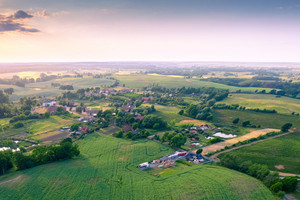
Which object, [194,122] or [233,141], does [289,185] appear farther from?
[194,122]

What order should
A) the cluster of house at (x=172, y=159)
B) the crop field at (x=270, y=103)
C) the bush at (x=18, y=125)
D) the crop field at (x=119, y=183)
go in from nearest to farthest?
the crop field at (x=119, y=183), the cluster of house at (x=172, y=159), the bush at (x=18, y=125), the crop field at (x=270, y=103)

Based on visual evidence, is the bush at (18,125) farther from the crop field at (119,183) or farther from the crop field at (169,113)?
the crop field at (169,113)

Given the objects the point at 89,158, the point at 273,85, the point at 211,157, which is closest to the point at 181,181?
the point at 211,157

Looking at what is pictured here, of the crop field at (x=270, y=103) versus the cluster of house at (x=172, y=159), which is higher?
the crop field at (x=270, y=103)

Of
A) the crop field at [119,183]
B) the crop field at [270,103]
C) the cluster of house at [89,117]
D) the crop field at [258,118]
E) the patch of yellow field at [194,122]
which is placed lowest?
the crop field at [119,183]

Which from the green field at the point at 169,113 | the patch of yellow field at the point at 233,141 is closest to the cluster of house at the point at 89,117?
the green field at the point at 169,113

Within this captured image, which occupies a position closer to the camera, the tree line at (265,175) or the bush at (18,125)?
the tree line at (265,175)

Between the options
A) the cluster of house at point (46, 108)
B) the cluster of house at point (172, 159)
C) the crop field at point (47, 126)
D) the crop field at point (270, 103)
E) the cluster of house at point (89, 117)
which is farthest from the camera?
the crop field at point (270, 103)

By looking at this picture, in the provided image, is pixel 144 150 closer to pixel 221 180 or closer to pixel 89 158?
pixel 89 158

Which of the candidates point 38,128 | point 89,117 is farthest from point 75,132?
point 89,117
